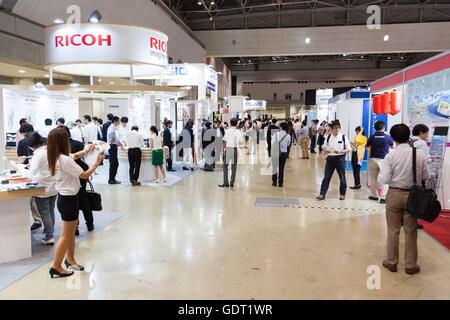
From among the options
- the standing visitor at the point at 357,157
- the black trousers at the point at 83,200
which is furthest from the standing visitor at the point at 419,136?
the black trousers at the point at 83,200

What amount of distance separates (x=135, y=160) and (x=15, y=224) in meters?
4.46

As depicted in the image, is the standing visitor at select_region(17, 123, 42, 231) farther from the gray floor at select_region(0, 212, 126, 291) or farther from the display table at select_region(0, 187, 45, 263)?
the display table at select_region(0, 187, 45, 263)

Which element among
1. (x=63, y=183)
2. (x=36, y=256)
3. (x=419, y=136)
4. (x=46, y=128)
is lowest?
(x=36, y=256)

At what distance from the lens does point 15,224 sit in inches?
156

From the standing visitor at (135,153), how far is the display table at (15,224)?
425 centimetres

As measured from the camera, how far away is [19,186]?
12.9ft

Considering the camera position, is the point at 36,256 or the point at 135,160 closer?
the point at 36,256

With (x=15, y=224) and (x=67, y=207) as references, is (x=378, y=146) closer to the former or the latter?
(x=67, y=207)

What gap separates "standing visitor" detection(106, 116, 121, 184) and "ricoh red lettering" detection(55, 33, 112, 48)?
2.06 metres

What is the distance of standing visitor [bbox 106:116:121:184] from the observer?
8281 millimetres

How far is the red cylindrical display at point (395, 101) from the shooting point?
7.00m

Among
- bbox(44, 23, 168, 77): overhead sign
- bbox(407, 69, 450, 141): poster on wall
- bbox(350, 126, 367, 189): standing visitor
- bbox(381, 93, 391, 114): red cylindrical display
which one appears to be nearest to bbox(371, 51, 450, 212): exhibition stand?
bbox(407, 69, 450, 141): poster on wall

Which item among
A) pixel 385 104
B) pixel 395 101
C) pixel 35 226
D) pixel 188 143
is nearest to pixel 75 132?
pixel 188 143
